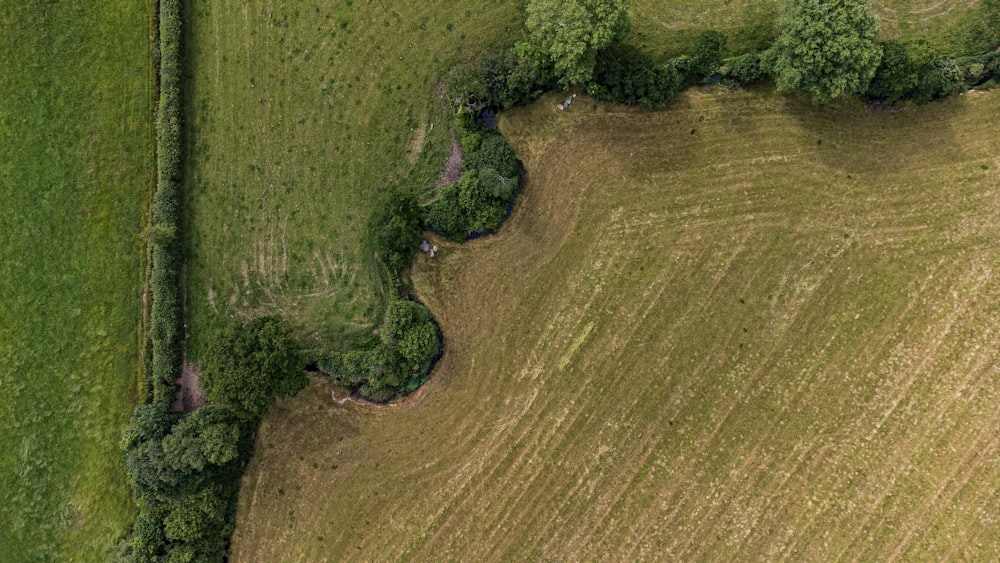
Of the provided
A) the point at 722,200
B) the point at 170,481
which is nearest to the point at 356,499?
the point at 170,481

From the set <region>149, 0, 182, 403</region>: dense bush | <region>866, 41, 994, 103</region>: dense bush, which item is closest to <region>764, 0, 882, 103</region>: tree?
<region>866, 41, 994, 103</region>: dense bush

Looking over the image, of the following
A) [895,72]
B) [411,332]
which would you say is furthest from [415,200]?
[895,72]

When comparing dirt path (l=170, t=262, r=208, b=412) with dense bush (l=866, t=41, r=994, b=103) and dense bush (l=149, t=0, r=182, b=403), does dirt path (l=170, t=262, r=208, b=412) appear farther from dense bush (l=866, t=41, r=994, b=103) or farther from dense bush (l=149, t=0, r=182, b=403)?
dense bush (l=866, t=41, r=994, b=103)

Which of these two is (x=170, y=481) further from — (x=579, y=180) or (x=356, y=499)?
(x=579, y=180)

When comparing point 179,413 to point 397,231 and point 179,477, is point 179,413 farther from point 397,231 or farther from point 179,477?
point 397,231

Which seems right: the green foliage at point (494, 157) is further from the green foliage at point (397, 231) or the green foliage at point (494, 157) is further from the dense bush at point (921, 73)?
the dense bush at point (921, 73)

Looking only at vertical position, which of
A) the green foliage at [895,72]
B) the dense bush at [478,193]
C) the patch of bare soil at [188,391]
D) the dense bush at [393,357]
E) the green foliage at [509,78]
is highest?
the green foliage at [895,72]

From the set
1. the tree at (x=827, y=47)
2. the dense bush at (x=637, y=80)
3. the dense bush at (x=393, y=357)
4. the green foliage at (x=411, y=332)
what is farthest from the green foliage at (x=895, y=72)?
the dense bush at (x=393, y=357)
